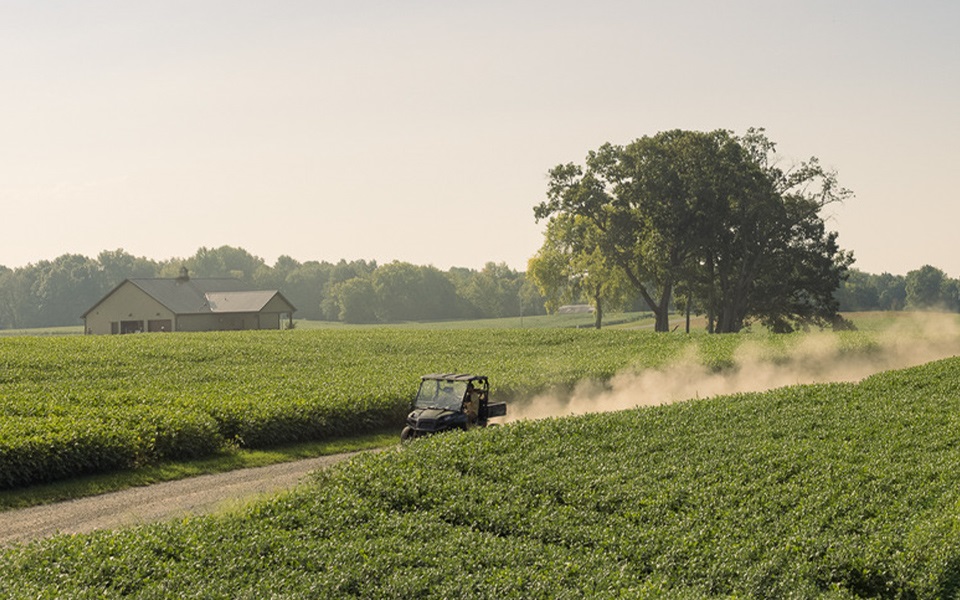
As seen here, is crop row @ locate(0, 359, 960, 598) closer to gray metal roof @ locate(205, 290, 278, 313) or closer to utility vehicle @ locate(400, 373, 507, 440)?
utility vehicle @ locate(400, 373, 507, 440)

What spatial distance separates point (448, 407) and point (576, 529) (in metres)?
9.37

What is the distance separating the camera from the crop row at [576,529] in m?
14.8

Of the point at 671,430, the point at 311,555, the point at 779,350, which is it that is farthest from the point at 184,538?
the point at 779,350

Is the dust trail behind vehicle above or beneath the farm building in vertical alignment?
beneath

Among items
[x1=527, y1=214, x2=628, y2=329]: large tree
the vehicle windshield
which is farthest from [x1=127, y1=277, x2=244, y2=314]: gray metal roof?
the vehicle windshield

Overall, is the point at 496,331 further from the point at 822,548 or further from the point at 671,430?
the point at 822,548

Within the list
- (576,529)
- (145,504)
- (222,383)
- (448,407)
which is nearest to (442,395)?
(448,407)

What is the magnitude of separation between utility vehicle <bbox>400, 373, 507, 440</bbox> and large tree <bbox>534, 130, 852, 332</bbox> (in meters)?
58.4

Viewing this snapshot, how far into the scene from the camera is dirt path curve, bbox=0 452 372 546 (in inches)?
826

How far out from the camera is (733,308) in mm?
85875

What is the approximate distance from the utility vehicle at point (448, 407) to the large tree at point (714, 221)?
58.4m

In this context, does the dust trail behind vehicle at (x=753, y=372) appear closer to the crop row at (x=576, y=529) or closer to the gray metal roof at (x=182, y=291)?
the crop row at (x=576, y=529)

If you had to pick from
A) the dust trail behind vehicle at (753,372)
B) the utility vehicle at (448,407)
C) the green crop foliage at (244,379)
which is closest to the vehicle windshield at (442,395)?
the utility vehicle at (448,407)

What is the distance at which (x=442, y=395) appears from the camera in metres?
26.7
